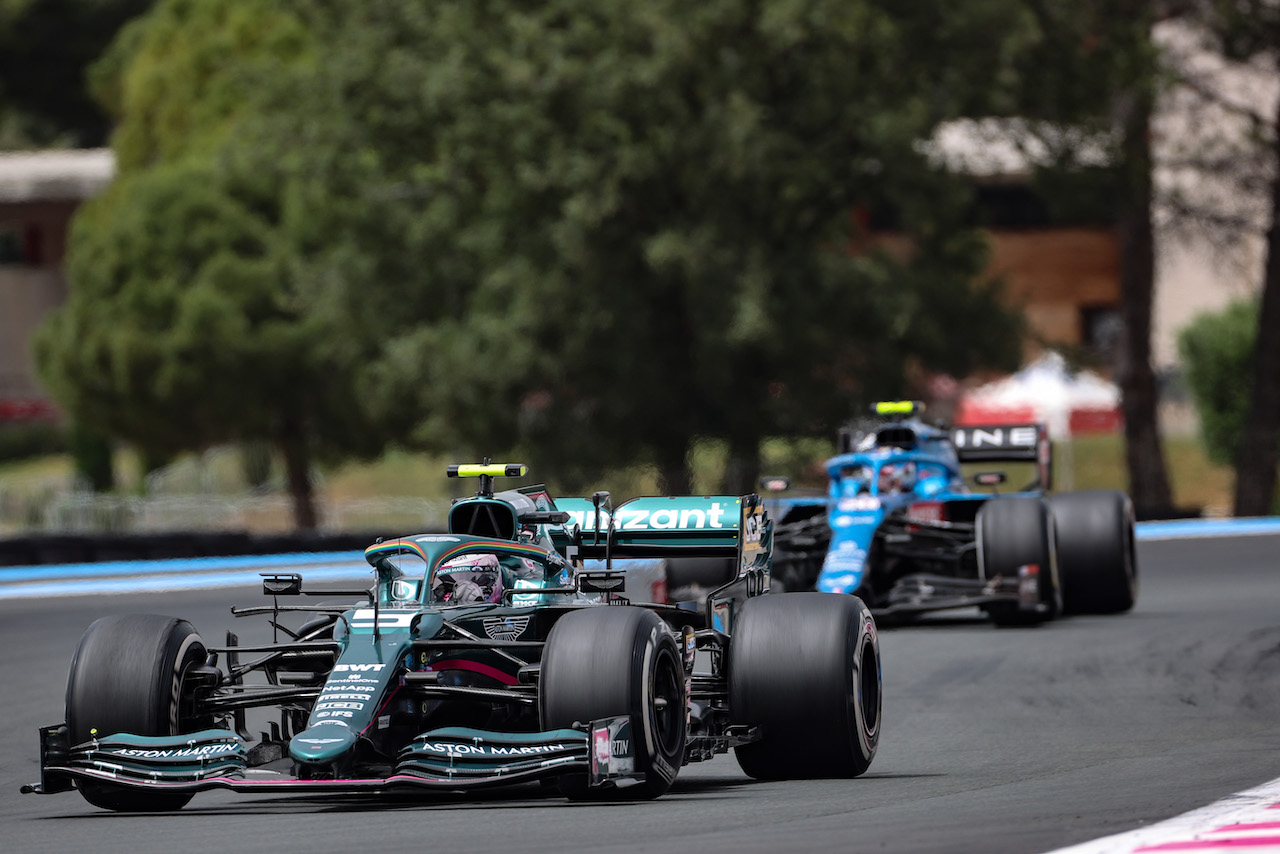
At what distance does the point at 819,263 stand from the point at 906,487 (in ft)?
48.7

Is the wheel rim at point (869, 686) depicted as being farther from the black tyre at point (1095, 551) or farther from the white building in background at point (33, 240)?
the white building in background at point (33, 240)

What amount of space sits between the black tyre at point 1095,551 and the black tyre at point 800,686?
8.99m

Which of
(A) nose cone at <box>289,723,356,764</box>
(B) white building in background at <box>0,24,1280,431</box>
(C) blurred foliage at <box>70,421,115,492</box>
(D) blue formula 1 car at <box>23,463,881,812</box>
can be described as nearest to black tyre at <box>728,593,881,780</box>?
(D) blue formula 1 car at <box>23,463,881,812</box>

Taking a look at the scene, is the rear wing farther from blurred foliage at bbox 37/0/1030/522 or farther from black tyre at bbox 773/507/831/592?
blurred foliage at bbox 37/0/1030/522

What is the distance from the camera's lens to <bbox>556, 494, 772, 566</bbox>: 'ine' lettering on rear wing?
11336 millimetres

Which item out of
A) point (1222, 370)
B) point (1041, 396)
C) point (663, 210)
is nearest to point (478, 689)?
point (663, 210)

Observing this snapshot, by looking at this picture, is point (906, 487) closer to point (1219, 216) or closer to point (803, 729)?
point (803, 729)

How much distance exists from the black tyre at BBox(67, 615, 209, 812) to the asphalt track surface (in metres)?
0.17

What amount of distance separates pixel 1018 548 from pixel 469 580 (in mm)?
8558

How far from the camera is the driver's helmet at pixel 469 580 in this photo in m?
9.70

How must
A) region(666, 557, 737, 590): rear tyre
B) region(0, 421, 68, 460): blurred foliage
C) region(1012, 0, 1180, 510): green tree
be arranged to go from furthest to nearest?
region(0, 421, 68, 460): blurred foliage
region(1012, 0, 1180, 510): green tree
region(666, 557, 737, 590): rear tyre

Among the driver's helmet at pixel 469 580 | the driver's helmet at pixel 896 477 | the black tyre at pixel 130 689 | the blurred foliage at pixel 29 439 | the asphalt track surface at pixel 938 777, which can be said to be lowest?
the asphalt track surface at pixel 938 777

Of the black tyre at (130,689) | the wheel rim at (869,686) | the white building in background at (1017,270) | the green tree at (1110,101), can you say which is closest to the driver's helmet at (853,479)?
the wheel rim at (869,686)

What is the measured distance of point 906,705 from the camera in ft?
43.3
